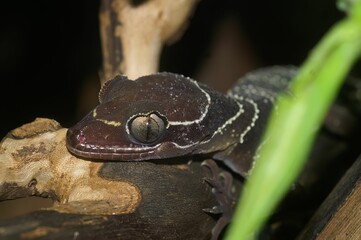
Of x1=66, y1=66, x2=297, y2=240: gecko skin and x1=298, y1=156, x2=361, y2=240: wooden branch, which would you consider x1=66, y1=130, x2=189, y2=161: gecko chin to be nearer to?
x1=66, y1=66, x2=297, y2=240: gecko skin

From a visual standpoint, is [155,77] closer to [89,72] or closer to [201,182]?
[201,182]

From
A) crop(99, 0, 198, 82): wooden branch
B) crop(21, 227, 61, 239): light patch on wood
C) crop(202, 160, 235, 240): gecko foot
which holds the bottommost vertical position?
crop(202, 160, 235, 240): gecko foot

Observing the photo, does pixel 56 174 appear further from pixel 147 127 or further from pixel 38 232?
pixel 38 232

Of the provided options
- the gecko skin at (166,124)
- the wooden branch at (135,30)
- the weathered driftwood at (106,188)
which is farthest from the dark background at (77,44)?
the weathered driftwood at (106,188)

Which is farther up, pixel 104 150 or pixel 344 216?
pixel 344 216

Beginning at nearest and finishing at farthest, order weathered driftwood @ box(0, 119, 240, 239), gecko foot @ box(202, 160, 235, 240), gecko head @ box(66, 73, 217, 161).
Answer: weathered driftwood @ box(0, 119, 240, 239), gecko head @ box(66, 73, 217, 161), gecko foot @ box(202, 160, 235, 240)

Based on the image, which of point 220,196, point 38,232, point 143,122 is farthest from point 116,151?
point 38,232

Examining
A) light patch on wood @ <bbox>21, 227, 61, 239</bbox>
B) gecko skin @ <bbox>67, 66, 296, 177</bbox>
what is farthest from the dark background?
light patch on wood @ <bbox>21, 227, 61, 239</bbox>
